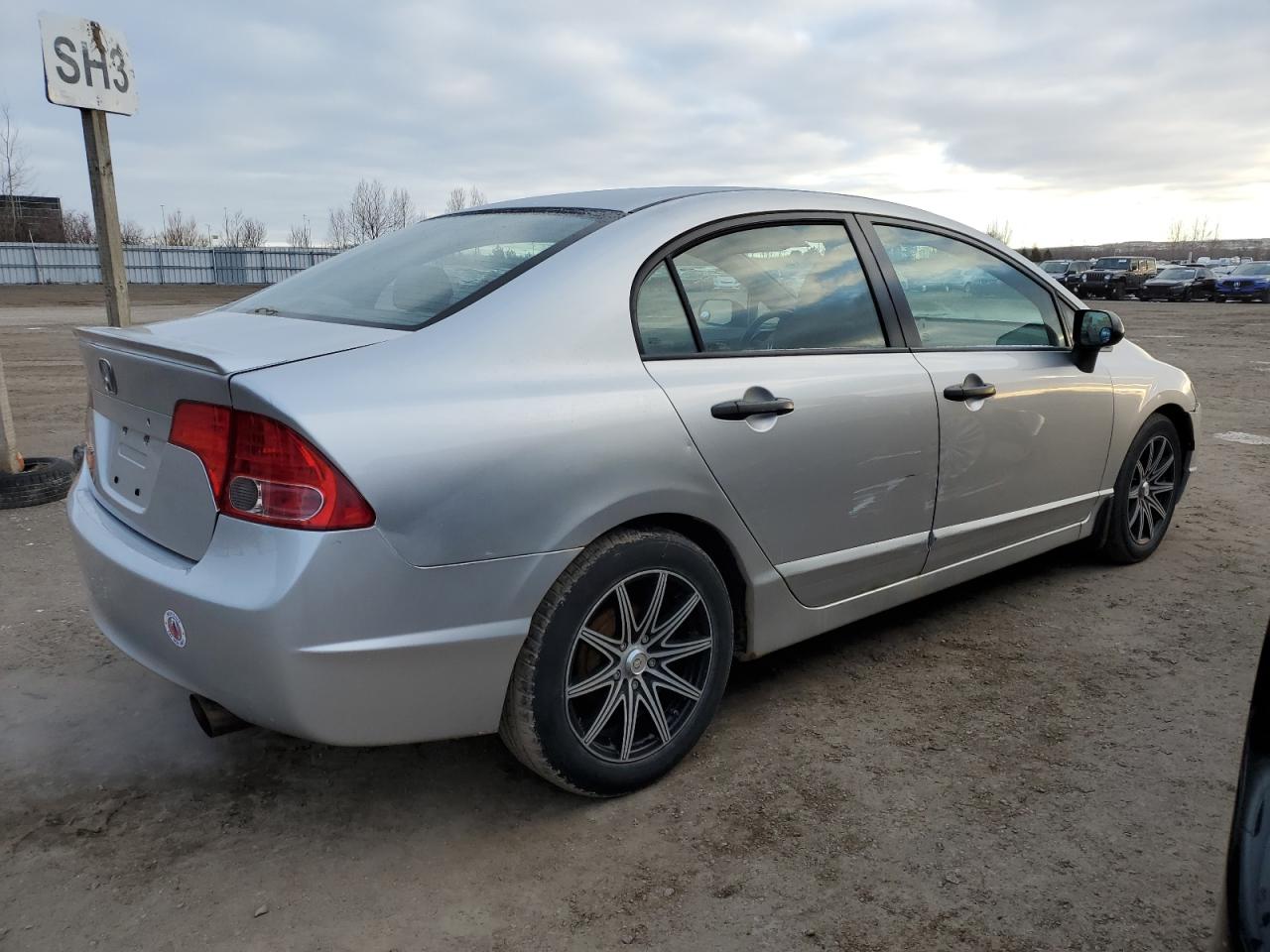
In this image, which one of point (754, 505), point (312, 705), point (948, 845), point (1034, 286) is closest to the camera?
point (312, 705)

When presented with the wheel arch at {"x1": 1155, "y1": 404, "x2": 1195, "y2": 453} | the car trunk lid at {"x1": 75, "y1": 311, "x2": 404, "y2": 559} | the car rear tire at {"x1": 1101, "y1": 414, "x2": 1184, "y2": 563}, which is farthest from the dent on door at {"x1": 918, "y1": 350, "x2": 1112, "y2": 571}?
the car trunk lid at {"x1": 75, "y1": 311, "x2": 404, "y2": 559}

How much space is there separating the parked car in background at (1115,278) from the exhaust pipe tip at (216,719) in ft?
135

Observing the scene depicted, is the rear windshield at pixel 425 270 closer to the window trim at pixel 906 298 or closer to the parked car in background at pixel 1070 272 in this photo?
the window trim at pixel 906 298

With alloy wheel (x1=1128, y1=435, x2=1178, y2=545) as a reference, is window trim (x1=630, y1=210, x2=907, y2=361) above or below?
above

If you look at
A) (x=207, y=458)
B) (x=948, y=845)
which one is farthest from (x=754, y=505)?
(x=207, y=458)

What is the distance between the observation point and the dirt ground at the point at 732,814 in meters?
2.13

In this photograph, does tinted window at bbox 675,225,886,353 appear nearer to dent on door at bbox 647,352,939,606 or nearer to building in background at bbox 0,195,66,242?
dent on door at bbox 647,352,939,606

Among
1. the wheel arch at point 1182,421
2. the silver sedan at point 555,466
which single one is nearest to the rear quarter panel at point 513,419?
the silver sedan at point 555,466

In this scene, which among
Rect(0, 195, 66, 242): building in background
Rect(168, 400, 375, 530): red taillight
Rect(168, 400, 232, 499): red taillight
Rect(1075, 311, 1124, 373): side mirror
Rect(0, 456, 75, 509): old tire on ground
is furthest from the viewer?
Rect(0, 195, 66, 242): building in background

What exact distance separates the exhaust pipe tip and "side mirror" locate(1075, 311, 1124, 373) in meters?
3.21

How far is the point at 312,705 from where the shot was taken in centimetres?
206

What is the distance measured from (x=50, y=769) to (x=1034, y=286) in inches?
146

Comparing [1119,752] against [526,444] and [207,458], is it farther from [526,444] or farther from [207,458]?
[207,458]

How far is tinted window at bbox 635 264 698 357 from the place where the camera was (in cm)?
257
